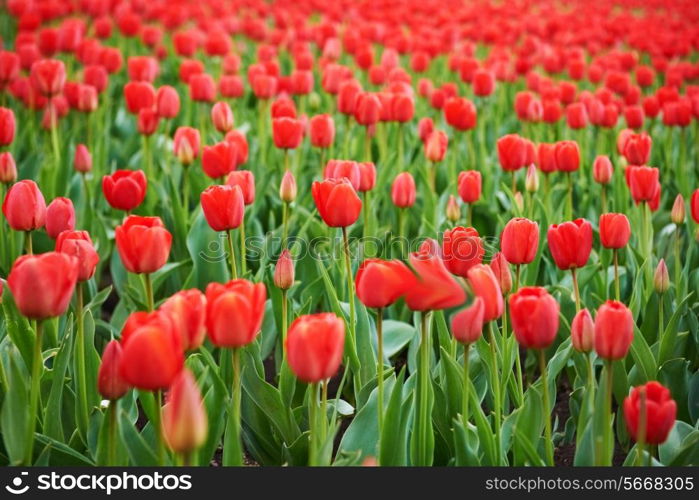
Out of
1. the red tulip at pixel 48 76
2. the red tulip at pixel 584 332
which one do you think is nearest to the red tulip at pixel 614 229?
the red tulip at pixel 584 332

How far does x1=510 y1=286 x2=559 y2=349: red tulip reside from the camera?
5.21 feet

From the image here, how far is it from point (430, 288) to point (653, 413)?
1.54 feet

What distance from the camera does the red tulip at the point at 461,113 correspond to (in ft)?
12.4

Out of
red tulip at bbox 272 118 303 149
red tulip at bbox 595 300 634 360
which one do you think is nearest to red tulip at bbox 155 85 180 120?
red tulip at bbox 272 118 303 149

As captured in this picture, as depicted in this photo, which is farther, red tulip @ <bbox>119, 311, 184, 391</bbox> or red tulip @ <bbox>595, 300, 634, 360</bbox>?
red tulip @ <bbox>595, 300, 634, 360</bbox>

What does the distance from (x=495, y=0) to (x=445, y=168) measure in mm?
7402

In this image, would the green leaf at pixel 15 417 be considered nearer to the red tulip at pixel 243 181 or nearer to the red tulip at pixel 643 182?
the red tulip at pixel 243 181

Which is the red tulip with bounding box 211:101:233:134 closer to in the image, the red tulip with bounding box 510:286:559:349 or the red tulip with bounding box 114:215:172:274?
the red tulip with bounding box 114:215:172:274

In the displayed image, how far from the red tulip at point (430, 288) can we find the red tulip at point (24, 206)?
110 cm

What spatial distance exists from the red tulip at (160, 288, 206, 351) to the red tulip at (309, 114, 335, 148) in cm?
200

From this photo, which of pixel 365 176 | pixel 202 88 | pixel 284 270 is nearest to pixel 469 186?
pixel 365 176

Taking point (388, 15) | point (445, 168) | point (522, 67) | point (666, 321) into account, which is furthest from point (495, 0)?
point (666, 321)

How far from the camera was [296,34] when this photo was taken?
256 inches

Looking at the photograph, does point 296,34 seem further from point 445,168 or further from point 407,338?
point 407,338
